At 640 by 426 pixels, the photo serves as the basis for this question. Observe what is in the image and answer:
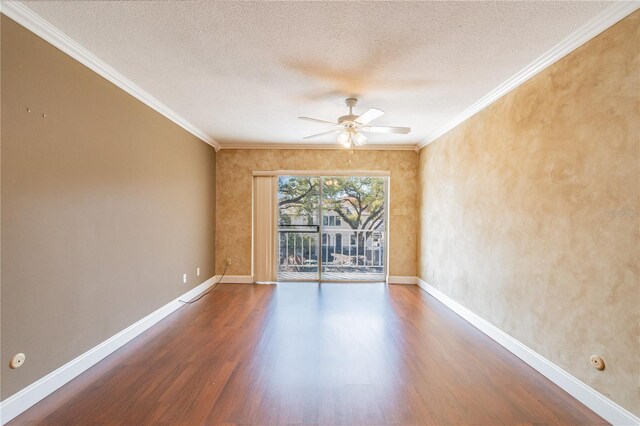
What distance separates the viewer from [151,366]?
7.59 ft

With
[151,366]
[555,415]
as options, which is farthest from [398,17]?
[151,366]

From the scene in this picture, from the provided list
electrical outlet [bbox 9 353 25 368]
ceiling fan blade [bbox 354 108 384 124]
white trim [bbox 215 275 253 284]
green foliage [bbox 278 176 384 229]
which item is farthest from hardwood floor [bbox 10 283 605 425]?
green foliage [bbox 278 176 384 229]

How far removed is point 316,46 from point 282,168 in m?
3.10

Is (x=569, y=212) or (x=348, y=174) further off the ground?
(x=348, y=174)

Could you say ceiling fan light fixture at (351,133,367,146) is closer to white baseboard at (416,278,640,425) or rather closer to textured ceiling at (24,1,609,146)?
textured ceiling at (24,1,609,146)

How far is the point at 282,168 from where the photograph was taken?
5.08m

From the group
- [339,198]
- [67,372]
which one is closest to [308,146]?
[339,198]

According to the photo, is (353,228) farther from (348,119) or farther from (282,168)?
(348,119)

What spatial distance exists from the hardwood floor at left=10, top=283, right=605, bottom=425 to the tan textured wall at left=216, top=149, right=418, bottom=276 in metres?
1.72

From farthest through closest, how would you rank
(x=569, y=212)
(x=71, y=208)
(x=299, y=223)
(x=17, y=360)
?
(x=299, y=223) → (x=71, y=208) → (x=569, y=212) → (x=17, y=360)

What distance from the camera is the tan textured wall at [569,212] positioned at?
1660 mm

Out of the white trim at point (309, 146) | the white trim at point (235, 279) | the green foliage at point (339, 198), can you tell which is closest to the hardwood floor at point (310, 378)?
the white trim at point (235, 279)

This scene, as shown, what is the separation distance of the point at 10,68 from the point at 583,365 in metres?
4.10

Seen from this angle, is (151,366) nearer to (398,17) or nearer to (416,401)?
(416,401)
